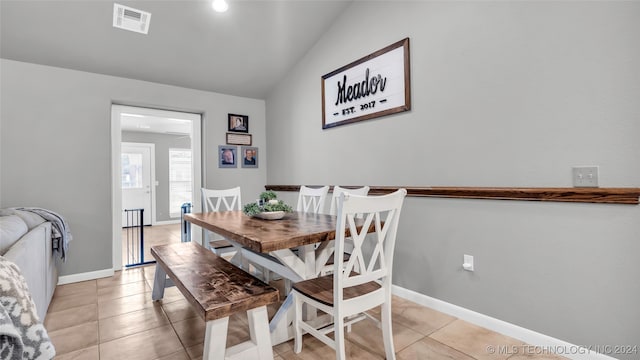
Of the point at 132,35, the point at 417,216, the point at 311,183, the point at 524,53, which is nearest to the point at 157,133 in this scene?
the point at 132,35

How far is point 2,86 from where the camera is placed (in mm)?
2861

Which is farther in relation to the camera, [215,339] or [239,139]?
[239,139]

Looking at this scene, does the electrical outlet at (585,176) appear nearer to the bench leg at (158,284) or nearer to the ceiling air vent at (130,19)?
the bench leg at (158,284)

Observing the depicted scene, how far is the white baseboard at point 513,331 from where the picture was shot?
168cm

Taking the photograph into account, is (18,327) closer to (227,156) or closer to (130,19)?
(130,19)

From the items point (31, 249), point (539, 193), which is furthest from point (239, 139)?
point (539, 193)

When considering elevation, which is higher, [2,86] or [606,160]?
[2,86]

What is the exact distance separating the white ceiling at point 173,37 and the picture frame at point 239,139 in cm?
72

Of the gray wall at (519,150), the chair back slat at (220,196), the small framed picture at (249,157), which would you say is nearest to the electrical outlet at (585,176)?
the gray wall at (519,150)

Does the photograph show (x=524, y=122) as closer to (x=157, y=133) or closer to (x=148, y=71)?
(x=148, y=71)

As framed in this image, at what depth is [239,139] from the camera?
4.30 m

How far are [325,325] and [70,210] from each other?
2.95 m

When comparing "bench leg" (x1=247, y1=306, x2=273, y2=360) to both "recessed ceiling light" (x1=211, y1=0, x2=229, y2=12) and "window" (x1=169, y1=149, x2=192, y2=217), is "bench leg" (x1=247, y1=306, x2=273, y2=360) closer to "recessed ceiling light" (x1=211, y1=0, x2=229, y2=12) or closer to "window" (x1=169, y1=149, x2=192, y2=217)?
"recessed ceiling light" (x1=211, y1=0, x2=229, y2=12)

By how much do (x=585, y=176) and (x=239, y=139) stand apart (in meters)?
3.76
